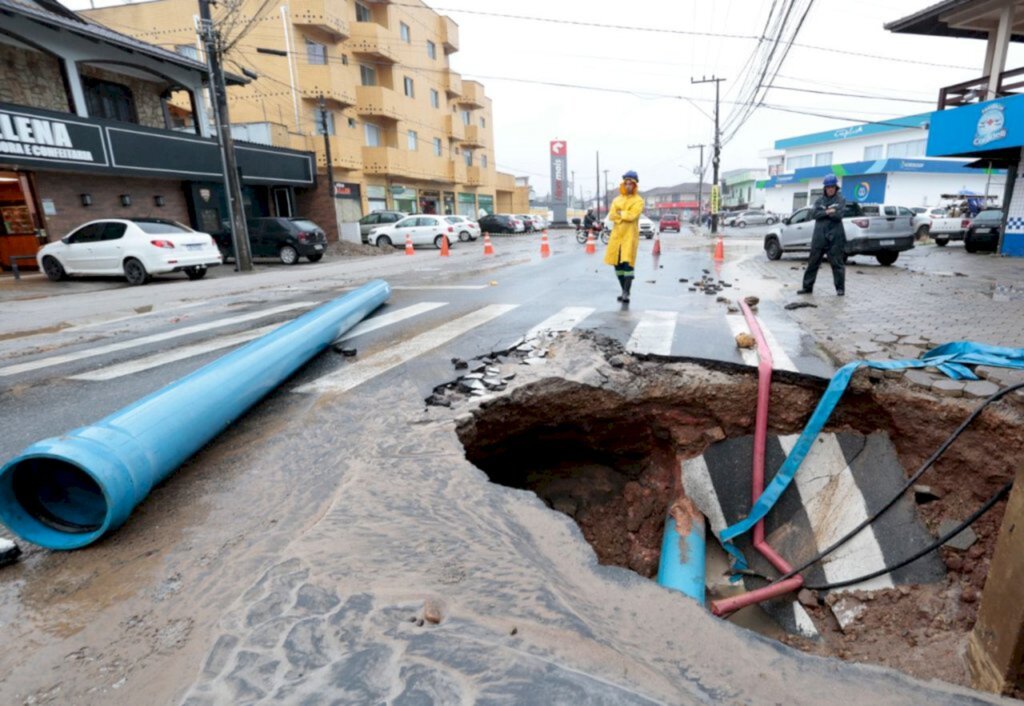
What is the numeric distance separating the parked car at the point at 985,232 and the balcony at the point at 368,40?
2890 centimetres

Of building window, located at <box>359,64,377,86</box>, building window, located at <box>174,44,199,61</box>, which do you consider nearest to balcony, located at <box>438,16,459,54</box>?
building window, located at <box>359,64,377,86</box>

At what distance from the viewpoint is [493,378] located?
443 cm

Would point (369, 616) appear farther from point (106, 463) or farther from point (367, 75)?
point (367, 75)

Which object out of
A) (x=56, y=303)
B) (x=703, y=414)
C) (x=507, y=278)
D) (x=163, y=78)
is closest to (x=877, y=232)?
(x=507, y=278)

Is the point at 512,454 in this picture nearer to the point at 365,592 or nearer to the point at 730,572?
the point at 730,572

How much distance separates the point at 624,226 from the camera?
7.32 m

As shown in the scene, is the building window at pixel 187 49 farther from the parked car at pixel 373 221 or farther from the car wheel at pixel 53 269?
the car wheel at pixel 53 269

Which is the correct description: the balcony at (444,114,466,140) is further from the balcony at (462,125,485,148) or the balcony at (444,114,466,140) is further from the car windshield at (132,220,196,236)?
the car windshield at (132,220,196,236)

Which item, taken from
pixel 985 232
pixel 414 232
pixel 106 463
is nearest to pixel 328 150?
pixel 414 232

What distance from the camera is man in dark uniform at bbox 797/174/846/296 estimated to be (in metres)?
8.05

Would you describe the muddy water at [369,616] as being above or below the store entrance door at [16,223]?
below

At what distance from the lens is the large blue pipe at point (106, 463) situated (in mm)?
2248

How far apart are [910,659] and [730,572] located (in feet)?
4.13

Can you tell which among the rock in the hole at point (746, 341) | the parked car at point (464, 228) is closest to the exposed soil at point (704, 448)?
the rock in the hole at point (746, 341)
